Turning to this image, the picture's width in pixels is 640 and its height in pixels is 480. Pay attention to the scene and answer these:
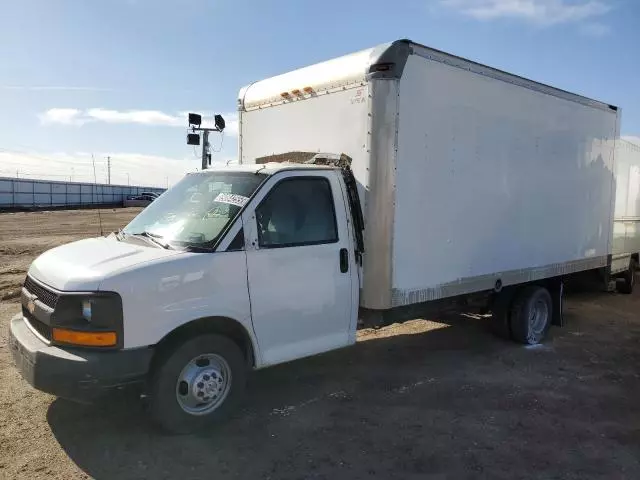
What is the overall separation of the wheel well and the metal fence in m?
45.9

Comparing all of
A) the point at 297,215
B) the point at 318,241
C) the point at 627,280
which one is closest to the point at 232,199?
the point at 297,215

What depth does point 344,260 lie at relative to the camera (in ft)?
16.2

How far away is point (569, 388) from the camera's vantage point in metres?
5.59

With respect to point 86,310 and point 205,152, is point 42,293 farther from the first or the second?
point 205,152

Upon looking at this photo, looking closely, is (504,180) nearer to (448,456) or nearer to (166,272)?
(448,456)

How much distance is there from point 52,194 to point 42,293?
53629 millimetres

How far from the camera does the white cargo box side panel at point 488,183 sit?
5273 millimetres

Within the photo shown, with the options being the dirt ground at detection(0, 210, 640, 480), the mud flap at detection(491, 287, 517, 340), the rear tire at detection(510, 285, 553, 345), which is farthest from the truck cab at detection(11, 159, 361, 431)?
the rear tire at detection(510, 285, 553, 345)

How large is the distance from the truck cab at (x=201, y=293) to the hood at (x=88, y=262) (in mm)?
11

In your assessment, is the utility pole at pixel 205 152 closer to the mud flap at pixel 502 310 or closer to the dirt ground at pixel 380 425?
the dirt ground at pixel 380 425

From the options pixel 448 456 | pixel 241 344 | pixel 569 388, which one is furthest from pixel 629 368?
pixel 241 344

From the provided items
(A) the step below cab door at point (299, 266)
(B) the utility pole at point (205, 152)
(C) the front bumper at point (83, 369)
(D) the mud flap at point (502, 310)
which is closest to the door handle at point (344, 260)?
(A) the step below cab door at point (299, 266)

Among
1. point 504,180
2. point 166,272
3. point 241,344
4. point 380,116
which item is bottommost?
point 241,344

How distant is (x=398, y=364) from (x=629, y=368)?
271cm
